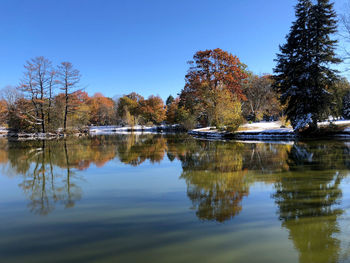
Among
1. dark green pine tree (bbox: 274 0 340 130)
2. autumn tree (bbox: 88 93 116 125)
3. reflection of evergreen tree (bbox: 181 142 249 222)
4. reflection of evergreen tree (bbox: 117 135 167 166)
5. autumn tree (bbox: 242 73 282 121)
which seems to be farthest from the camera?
autumn tree (bbox: 88 93 116 125)

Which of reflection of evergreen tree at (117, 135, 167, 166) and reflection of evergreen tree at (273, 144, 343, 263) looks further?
reflection of evergreen tree at (117, 135, 167, 166)

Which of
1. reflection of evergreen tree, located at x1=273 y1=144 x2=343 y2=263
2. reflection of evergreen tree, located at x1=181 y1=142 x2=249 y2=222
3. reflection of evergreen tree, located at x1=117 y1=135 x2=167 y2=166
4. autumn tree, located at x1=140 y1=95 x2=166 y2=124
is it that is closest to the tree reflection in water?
reflection of evergreen tree, located at x1=273 y1=144 x2=343 y2=263

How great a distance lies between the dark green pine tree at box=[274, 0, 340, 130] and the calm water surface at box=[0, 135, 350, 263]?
12.6 m

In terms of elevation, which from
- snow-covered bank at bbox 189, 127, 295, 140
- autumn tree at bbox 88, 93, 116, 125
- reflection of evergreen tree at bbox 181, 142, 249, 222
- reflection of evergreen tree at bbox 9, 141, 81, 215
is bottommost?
reflection of evergreen tree at bbox 9, 141, 81, 215

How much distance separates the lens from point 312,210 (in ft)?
11.8

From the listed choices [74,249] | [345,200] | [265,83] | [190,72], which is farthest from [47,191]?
[265,83]

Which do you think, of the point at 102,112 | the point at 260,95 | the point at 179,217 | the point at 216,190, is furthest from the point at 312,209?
the point at 102,112

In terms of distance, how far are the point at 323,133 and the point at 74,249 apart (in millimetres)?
19364

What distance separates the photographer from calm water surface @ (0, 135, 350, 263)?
250cm

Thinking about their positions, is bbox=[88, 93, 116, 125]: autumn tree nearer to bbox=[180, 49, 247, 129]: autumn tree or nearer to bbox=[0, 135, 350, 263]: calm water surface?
bbox=[180, 49, 247, 129]: autumn tree

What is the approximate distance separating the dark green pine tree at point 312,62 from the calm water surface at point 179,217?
1258 centimetres

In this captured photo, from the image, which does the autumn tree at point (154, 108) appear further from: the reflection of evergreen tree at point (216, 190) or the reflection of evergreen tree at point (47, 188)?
the reflection of evergreen tree at point (216, 190)

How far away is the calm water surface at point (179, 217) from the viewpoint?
2.50m

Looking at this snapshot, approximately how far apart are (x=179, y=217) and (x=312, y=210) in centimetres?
206
